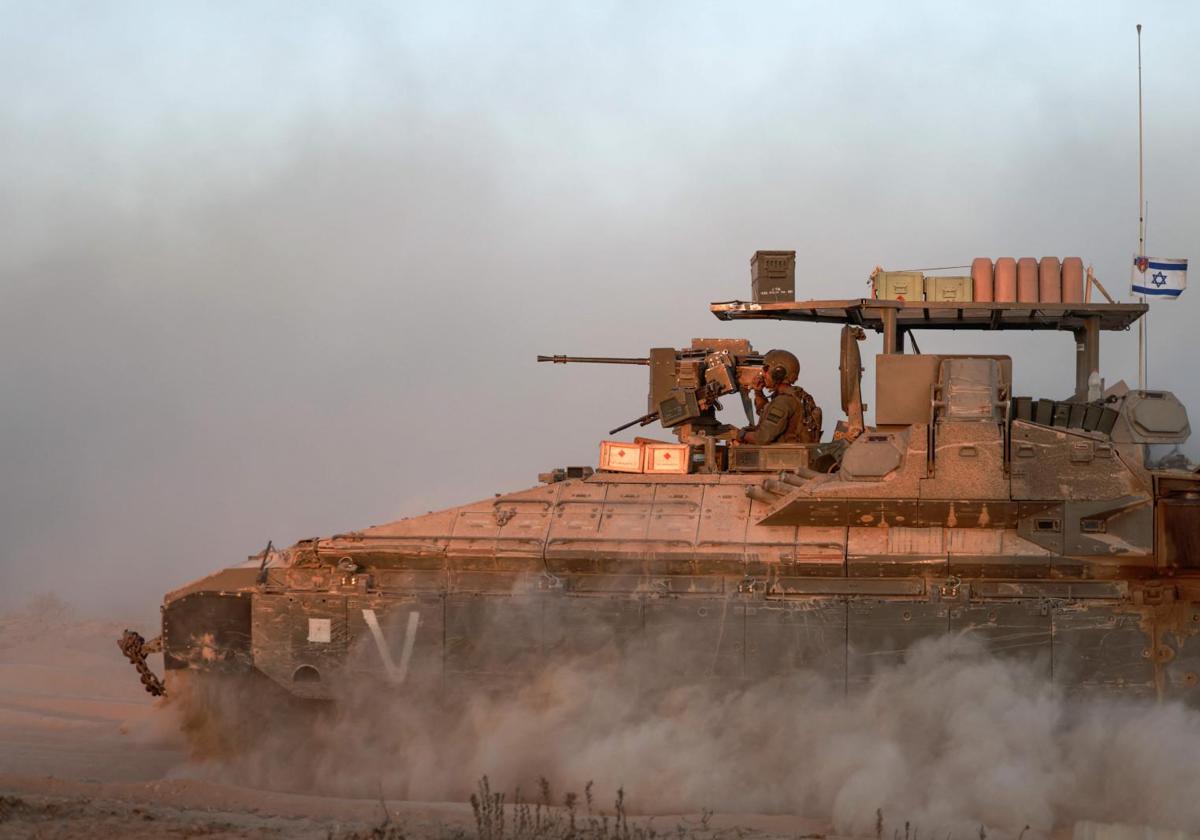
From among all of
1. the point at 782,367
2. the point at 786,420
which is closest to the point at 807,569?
the point at 786,420

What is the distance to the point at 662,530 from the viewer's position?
13688 mm

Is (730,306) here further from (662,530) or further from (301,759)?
(301,759)

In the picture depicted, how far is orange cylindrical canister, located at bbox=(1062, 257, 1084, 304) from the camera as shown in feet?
51.5

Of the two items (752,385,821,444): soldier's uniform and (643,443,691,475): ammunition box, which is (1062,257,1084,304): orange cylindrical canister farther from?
(643,443,691,475): ammunition box

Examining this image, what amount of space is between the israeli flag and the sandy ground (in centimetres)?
763

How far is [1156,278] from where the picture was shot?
52.9 ft

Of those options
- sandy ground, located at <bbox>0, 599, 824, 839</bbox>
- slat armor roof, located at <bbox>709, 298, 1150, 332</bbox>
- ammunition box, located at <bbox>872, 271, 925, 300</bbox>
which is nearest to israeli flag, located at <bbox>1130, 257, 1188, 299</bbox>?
slat armor roof, located at <bbox>709, 298, 1150, 332</bbox>

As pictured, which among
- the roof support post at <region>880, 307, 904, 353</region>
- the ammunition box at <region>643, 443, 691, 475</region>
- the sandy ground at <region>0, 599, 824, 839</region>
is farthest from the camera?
the roof support post at <region>880, 307, 904, 353</region>

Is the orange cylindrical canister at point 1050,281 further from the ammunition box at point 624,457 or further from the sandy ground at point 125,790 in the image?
the sandy ground at point 125,790

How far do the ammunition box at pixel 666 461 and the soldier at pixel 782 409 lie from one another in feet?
3.94

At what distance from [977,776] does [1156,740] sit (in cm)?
151

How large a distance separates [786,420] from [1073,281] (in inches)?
135

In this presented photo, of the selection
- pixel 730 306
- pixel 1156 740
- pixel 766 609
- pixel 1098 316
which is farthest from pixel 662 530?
pixel 1098 316

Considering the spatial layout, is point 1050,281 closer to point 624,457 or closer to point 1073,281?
point 1073,281
